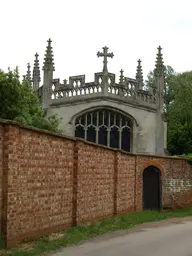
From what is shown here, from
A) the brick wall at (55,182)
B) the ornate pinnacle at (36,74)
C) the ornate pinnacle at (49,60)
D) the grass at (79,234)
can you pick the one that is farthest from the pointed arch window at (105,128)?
the grass at (79,234)

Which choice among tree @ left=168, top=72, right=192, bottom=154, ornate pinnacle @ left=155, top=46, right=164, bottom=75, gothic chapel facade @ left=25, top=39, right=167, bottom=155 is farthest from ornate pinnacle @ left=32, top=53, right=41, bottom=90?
tree @ left=168, top=72, right=192, bottom=154

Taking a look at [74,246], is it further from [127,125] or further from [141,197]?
[127,125]

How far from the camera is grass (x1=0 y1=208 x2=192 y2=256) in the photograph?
387 inches

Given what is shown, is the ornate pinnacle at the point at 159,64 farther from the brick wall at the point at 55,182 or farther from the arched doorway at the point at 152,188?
the brick wall at the point at 55,182

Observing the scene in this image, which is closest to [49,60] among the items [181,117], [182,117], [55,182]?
[182,117]

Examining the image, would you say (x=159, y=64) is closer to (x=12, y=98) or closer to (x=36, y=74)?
(x=36, y=74)

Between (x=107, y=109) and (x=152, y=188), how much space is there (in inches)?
294

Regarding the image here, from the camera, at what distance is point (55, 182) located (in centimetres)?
1212

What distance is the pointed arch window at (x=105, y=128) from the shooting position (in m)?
28.2

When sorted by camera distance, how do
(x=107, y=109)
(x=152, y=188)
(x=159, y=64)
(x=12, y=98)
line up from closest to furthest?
(x=12, y=98) → (x=152, y=188) → (x=107, y=109) → (x=159, y=64)

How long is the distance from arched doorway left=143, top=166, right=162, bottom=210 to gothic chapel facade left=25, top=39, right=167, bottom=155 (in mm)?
6246

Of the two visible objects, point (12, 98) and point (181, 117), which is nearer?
point (12, 98)

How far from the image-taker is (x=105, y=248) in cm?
1086

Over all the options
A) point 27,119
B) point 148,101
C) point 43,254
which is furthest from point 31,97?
point 43,254
